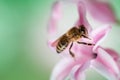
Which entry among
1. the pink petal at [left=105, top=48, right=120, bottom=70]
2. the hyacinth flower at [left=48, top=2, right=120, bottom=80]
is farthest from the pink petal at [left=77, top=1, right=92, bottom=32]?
the pink petal at [left=105, top=48, right=120, bottom=70]

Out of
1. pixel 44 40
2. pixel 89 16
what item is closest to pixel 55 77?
pixel 44 40

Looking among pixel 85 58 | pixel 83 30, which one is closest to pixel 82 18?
pixel 83 30

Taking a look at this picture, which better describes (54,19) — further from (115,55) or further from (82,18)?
(115,55)

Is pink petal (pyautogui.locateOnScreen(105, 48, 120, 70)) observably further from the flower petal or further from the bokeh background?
the flower petal

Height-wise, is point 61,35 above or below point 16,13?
below

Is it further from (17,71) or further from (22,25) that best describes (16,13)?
(17,71)

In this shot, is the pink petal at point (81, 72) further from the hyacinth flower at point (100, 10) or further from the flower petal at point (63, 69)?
the hyacinth flower at point (100, 10)
